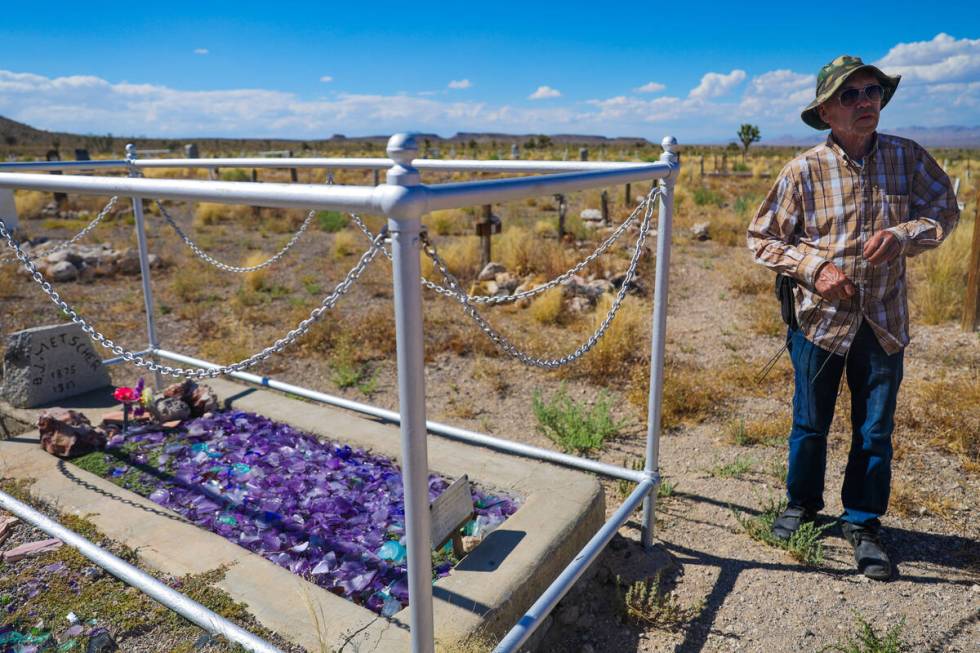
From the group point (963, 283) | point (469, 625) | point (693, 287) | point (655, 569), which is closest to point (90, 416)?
point (469, 625)

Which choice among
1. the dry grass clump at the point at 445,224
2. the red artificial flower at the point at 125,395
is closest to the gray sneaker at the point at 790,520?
the red artificial flower at the point at 125,395

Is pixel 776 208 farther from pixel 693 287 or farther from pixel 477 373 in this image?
pixel 693 287

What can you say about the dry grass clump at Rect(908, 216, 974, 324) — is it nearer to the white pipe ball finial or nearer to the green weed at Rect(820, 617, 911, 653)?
the green weed at Rect(820, 617, 911, 653)

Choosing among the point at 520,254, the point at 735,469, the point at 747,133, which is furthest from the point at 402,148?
the point at 747,133

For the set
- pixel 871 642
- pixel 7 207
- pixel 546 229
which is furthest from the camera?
pixel 546 229

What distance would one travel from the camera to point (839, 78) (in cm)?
259

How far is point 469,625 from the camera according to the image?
7.33ft

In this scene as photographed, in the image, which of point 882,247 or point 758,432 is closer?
point 882,247

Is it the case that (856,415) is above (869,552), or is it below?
above

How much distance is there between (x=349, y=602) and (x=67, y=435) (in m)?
2.18

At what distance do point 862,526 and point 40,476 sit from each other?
3761 mm

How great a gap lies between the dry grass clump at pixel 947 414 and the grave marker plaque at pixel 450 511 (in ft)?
9.54

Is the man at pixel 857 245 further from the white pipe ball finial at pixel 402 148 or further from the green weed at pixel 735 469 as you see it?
the white pipe ball finial at pixel 402 148

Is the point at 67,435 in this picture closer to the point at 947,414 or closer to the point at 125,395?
the point at 125,395
